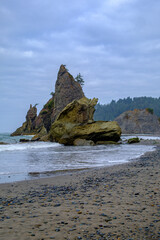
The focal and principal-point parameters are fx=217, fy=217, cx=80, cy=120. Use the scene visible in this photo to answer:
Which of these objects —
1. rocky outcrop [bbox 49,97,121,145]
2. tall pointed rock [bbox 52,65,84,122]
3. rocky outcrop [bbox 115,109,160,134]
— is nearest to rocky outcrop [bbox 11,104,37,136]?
tall pointed rock [bbox 52,65,84,122]

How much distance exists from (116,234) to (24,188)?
12.6 feet

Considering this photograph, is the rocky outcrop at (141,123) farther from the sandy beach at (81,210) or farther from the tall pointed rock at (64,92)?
the sandy beach at (81,210)

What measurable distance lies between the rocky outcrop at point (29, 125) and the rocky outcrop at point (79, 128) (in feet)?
171

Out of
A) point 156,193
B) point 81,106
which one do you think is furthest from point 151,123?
point 156,193

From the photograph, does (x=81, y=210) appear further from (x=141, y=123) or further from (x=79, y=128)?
(x=141, y=123)

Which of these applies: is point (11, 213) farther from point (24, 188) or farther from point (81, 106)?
point (81, 106)

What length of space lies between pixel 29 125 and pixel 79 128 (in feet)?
196

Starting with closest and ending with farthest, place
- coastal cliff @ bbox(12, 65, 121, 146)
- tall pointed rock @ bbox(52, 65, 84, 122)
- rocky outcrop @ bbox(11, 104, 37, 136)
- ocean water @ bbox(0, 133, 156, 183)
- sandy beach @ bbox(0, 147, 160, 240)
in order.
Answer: sandy beach @ bbox(0, 147, 160, 240) < ocean water @ bbox(0, 133, 156, 183) < coastal cliff @ bbox(12, 65, 121, 146) < tall pointed rock @ bbox(52, 65, 84, 122) < rocky outcrop @ bbox(11, 104, 37, 136)

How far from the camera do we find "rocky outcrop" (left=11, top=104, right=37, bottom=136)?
8304 cm

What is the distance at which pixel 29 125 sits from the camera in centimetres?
8512

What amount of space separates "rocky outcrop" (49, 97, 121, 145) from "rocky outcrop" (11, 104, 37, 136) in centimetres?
5226

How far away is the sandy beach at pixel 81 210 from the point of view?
302 centimetres

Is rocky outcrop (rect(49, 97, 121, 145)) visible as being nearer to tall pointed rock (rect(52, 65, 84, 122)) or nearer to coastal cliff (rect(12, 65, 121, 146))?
coastal cliff (rect(12, 65, 121, 146))

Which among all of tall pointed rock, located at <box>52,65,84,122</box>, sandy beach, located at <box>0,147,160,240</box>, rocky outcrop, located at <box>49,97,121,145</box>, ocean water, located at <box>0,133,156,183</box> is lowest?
ocean water, located at <box>0,133,156,183</box>
